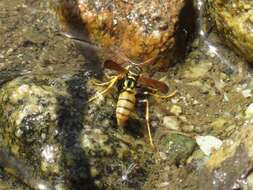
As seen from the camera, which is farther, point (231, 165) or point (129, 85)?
point (129, 85)

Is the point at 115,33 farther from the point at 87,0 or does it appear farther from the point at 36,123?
the point at 36,123

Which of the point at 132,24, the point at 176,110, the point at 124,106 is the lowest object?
the point at 176,110

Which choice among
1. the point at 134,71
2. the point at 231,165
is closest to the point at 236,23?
the point at 134,71

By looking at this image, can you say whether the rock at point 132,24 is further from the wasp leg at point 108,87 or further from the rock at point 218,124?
the rock at point 218,124

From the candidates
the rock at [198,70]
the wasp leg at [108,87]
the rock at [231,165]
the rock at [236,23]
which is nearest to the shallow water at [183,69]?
the rock at [198,70]

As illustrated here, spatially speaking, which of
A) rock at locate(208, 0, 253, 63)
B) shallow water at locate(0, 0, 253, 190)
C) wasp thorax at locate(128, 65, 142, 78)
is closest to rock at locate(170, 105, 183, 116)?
shallow water at locate(0, 0, 253, 190)

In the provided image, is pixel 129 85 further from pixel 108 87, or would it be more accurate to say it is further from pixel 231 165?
pixel 231 165

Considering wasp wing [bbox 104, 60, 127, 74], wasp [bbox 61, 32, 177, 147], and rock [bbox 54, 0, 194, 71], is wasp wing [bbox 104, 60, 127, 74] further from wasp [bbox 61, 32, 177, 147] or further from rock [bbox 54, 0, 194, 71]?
rock [bbox 54, 0, 194, 71]
